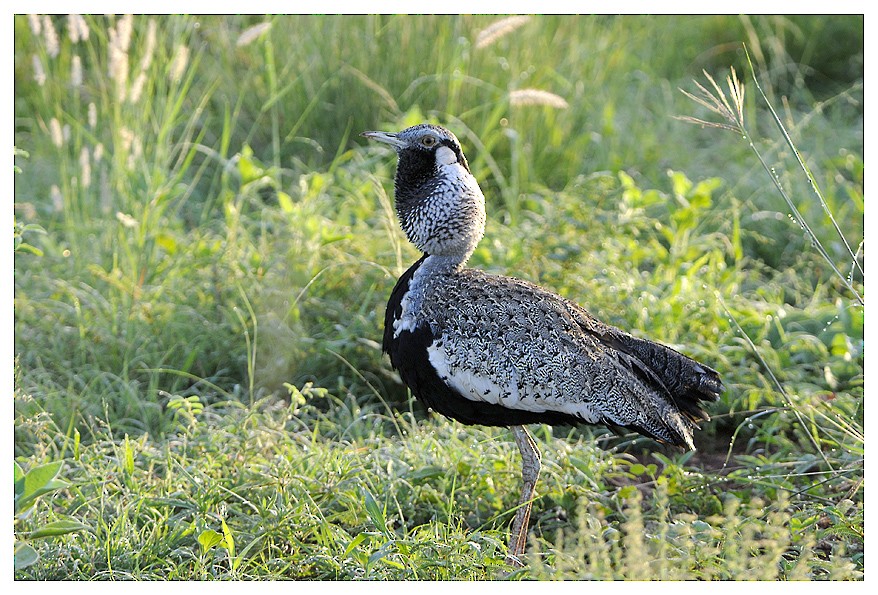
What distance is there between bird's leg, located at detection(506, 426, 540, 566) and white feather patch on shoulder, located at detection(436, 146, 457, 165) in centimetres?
84

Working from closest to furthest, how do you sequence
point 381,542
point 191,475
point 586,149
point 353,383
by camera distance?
point 381,542 < point 191,475 < point 353,383 < point 586,149

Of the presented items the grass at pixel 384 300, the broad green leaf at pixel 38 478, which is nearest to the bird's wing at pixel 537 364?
the grass at pixel 384 300

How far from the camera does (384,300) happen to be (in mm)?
4219

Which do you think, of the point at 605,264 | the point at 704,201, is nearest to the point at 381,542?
the point at 605,264

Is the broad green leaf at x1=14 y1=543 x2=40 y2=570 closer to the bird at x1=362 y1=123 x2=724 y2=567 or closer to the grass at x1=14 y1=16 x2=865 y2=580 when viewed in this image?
the grass at x1=14 y1=16 x2=865 y2=580

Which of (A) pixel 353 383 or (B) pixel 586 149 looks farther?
(B) pixel 586 149

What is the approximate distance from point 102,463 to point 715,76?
475cm

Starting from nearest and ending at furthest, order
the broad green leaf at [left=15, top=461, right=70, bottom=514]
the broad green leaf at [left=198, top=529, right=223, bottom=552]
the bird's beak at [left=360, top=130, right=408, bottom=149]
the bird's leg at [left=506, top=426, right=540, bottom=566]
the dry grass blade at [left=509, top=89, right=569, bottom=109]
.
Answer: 1. the broad green leaf at [left=15, top=461, right=70, bottom=514]
2. the broad green leaf at [left=198, top=529, right=223, bottom=552]
3. the bird's leg at [left=506, top=426, right=540, bottom=566]
4. the bird's beak at [left=360, top=130, right=408, bottom=149]
5. the dry grass blade at [left=509, top=89, right=569, bottom=109]

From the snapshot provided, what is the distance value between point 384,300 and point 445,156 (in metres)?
1.08

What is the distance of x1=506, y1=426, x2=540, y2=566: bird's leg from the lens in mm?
3143

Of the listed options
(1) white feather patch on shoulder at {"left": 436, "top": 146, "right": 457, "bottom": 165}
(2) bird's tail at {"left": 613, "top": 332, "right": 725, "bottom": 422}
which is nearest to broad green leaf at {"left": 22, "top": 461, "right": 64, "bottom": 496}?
(1) white feather patch on shoulder at {"left": 436, "top": 146, "right": 457, "bottom": 165}

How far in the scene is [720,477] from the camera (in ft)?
11.2

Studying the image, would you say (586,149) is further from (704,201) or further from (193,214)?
(193,214)

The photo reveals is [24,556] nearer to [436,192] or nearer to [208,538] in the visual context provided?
[208,538]
